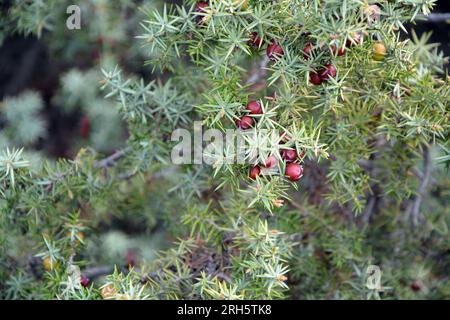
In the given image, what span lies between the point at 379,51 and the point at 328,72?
16cm

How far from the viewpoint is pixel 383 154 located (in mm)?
1951

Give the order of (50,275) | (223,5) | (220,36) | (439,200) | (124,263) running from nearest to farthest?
(223,5), (220,36), (50,275), (124,263), (439,200)

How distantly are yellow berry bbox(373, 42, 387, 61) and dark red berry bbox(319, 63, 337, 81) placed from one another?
0.13m

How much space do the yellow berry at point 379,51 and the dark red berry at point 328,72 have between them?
135 mm

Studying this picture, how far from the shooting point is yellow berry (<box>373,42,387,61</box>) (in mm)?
1500

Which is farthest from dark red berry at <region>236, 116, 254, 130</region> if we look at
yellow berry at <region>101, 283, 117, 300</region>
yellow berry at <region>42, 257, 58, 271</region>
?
yellow berry at <region>42, 257, 58, 271</region>

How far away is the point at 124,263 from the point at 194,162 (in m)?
0.60

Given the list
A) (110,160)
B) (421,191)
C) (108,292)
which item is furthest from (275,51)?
(421,191)

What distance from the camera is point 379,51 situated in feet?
4.94

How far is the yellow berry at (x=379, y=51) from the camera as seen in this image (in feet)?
4.92

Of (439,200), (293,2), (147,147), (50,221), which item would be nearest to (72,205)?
(50,221)

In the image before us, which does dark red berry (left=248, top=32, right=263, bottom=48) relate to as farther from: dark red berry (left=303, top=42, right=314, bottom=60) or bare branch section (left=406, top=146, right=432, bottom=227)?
bare branch section (left=406, top=146, right=432, bottom=227)

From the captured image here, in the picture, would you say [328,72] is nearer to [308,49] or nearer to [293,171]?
[308,49]
